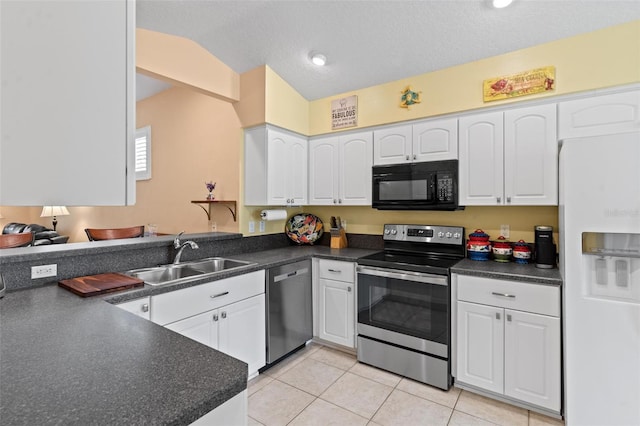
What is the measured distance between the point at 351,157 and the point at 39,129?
2792 millimetres

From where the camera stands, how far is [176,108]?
394cm

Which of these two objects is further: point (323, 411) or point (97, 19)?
point (323, 411)

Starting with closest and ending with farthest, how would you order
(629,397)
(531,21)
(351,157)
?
(629,397) < (531,21) < (351,157)

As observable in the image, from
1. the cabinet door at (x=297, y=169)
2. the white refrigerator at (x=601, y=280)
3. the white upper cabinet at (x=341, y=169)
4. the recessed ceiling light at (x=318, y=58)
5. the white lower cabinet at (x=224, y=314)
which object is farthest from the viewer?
the cabinet door at (x=297, y=169)

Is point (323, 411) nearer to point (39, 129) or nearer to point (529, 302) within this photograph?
point (529, 302)

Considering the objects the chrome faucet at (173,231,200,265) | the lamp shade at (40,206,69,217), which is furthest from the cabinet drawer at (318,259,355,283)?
the lamp shade at (40,206,69,217)

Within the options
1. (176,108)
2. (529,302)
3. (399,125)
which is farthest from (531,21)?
(176,108)

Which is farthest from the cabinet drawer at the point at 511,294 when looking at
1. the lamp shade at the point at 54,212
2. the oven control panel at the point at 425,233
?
the lamp shade at the point at 54,212

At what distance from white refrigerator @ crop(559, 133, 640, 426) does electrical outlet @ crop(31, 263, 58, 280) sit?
3.00m

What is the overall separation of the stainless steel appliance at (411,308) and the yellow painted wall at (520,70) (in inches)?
43.3

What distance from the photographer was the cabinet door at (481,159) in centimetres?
238

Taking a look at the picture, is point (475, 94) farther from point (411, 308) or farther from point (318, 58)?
point (411, 308)

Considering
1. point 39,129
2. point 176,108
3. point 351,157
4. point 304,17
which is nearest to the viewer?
point 39,129

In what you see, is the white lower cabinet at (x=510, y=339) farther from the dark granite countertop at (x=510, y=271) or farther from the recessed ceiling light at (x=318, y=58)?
the recessed ceiling light at (x=318, y=58)
